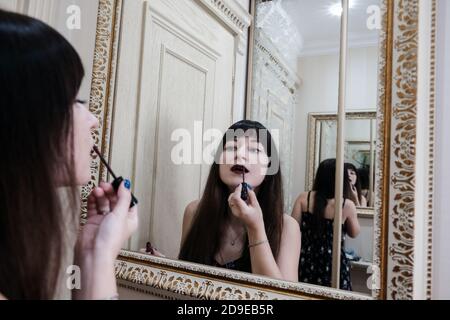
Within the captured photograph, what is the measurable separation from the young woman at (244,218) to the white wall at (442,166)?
0.21 meters

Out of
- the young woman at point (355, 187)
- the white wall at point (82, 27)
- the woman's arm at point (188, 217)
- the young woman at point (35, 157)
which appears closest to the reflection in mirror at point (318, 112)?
the young woman at point (355, 187)

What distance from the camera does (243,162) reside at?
0.68 m

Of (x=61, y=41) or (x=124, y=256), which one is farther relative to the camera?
(x=124, y=256)

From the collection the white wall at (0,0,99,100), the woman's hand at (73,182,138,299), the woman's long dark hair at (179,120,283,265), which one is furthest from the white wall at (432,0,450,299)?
the white wall at (0,0,99,100)

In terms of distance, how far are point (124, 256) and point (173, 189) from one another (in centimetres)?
19

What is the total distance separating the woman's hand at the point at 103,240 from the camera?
51 centimetres

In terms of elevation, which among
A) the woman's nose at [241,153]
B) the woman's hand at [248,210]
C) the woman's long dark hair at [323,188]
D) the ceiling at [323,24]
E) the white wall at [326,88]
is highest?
the ceiling at [323,24]

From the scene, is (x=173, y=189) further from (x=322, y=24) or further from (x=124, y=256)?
(x=322, y=24)

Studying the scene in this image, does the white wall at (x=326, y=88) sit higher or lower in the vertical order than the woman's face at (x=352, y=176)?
higher

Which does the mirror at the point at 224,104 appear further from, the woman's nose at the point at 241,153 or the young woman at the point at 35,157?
the young woman at the point at 35,157

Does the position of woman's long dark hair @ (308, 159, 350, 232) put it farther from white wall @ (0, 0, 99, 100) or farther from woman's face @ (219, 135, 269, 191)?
white wall @ (0, 0, 99, 100)

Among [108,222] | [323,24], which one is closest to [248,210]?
[108,222]
